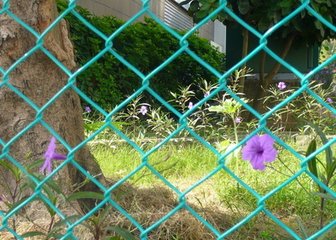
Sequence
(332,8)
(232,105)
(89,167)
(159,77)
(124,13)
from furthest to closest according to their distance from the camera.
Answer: (124,13)
(159,77)
(332,8)
(232,105)
(89,167)

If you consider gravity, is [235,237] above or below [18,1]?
below

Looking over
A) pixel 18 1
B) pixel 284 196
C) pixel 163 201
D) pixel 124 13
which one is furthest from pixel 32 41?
pixel 124 13

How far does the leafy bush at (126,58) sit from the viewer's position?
668 centimetres

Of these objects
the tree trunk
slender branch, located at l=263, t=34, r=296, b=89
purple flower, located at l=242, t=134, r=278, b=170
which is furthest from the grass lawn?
slender branch, located at l=263, t=34, r=296, b=89

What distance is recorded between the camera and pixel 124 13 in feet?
35.7

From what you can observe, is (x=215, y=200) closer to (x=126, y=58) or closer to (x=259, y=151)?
(x=259, y=151)

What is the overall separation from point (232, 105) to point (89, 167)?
1.33 metres

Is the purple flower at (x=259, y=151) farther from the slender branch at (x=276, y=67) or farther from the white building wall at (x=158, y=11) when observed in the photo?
the white building wall at (x=158, y=11)

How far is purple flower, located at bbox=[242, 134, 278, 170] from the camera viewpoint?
1498 mm

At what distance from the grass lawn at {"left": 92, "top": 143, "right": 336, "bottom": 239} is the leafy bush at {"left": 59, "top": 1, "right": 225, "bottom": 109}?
8.45 feet

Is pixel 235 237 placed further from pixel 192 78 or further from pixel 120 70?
pixel 192 78

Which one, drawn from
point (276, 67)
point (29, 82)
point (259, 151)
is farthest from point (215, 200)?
point (276, 67)

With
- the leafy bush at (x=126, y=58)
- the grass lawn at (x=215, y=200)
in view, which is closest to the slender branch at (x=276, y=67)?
the leafy bush at (x=126, y=58)

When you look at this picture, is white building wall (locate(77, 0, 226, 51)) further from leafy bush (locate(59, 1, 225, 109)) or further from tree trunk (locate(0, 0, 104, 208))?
tree trunk (locate(0, 0, 104, 208))
